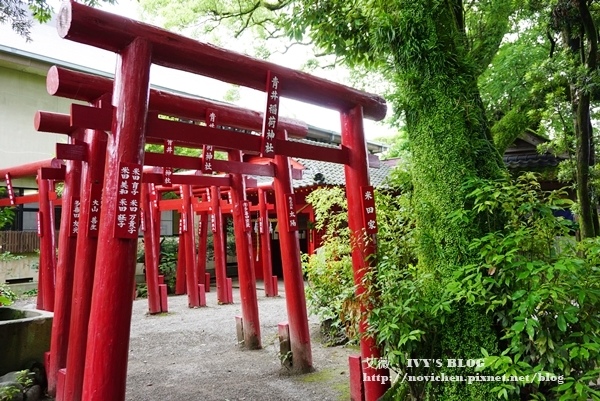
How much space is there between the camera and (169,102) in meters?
5.44

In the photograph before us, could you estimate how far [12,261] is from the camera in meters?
13.0

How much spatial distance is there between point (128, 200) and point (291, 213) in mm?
3181

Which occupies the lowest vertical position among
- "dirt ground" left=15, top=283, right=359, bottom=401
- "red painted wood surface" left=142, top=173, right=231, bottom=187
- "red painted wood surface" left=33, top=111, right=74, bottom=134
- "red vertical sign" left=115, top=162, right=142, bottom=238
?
"dirt ground" left=15, top=283, right=359, bottom=401

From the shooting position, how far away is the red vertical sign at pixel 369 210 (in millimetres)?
4894

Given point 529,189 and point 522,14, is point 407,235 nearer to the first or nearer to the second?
point 529,189

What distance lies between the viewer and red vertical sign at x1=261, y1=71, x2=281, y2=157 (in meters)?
4.34

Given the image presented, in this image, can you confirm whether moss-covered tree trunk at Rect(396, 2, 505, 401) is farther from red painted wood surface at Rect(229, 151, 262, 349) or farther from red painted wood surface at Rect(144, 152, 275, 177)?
red painted wood surface at Rect(229, 151, 262, 349)

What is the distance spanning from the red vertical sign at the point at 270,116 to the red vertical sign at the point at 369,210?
1.26m

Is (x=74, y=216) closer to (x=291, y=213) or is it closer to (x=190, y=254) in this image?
(x=291, y=213)

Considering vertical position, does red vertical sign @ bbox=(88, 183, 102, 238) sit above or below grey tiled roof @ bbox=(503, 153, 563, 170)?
below

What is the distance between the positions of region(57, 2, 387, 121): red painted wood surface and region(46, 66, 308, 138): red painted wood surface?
1.29 m

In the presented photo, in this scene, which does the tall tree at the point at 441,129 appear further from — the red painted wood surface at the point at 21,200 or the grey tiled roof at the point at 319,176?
the red painted wood surface at the point at 21,200

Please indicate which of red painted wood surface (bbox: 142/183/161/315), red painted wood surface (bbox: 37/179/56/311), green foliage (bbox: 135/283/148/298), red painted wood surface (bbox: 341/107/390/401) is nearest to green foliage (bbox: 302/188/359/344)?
A: red painted wood surface (bbox: 341/107/390/401)

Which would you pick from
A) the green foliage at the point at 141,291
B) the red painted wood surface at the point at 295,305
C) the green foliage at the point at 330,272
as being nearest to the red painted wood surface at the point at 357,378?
the red painted wood surface at the point at 295,305
